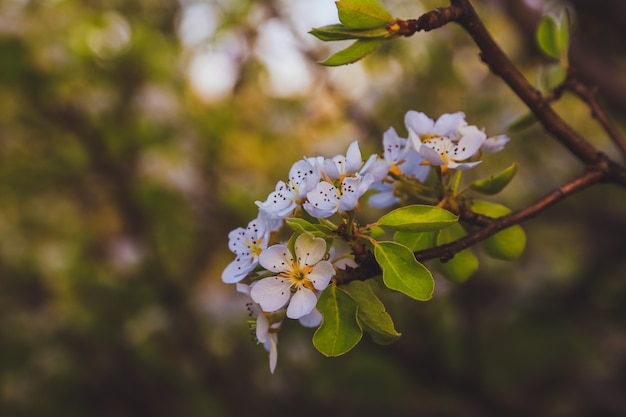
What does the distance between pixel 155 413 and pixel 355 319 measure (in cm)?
330

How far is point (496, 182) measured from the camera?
88cm

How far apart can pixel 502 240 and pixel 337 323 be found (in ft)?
1.02

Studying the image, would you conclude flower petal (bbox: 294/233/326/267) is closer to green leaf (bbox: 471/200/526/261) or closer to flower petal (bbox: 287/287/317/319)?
flower petal (bbox: 287/287/317/319)

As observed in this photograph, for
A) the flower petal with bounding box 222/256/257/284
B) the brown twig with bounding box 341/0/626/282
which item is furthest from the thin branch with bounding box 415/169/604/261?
the flower petal with bounding box 222/256/257/284

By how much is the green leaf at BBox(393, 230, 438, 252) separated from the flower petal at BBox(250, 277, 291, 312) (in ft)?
0.57

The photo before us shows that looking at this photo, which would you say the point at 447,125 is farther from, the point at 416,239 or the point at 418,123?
the point at 416,239

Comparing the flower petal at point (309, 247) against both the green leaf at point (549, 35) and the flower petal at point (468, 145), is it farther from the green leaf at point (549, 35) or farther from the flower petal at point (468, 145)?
the green leaf at point (549, 35)

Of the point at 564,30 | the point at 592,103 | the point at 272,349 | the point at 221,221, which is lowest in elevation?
the point at 221,221

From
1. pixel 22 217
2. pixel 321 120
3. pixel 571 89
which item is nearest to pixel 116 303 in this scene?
pixel 321 120

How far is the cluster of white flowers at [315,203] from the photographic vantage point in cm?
76

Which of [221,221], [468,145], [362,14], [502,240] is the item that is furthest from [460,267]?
[221,221]

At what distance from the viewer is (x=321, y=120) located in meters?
3.84

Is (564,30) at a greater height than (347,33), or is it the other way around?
(347,33)

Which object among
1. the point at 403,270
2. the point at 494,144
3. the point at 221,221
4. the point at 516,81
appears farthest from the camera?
the point at 221,221
